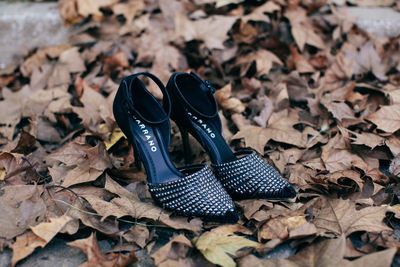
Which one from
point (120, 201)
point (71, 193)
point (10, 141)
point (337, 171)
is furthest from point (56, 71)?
point (337, 171)

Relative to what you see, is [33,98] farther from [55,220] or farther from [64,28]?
[55,220]

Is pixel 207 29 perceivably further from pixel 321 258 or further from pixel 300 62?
pixel 321 258

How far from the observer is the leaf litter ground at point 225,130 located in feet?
3.90

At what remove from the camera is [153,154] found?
5.00ft

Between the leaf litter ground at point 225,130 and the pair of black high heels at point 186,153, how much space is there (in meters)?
0.06

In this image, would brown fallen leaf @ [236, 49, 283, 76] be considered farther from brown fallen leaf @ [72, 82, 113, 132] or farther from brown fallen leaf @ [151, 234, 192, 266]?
brown fallen leaf @ [151, 234, 192, 266]

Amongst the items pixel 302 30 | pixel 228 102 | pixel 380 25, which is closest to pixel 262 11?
pixel 302 30

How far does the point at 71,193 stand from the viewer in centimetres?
141

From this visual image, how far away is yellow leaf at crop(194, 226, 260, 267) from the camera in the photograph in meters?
1.12

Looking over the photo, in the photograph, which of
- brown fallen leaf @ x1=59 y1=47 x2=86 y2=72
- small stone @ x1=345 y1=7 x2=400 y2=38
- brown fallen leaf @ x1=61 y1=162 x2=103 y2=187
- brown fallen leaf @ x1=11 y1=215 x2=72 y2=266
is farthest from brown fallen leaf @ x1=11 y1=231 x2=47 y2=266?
small stone @ x1=345 y1=7 x2=400 y2=38

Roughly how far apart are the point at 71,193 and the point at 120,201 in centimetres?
22

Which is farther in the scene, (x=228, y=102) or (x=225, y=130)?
(x=228, y=102)

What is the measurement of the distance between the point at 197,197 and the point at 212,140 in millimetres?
383

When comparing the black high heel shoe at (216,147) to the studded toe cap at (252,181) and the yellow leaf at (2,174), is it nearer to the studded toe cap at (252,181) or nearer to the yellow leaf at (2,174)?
the studded toe cap at (252,181)
